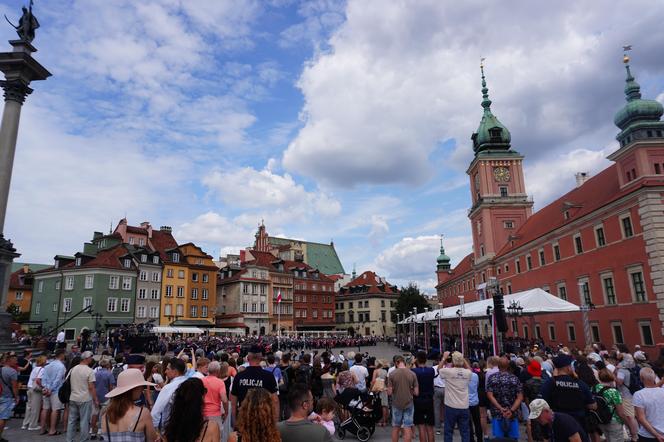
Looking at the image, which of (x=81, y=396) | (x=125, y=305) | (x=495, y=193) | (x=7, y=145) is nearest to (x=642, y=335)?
(x=81, y=396)

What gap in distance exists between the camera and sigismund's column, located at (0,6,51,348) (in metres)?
16.9

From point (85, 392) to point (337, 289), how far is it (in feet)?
280

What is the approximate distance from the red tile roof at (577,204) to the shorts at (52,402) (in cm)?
3032

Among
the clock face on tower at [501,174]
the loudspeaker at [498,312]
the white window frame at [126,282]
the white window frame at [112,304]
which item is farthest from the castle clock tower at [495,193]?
the white window frame at [112,304]

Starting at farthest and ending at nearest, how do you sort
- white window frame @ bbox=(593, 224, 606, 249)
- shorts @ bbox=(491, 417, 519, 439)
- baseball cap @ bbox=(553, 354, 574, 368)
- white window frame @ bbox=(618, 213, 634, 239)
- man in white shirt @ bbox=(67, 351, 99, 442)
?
white window frame @ bbox=(593, 224, 606, 249), white window frame @ bbox=(618, 213, 634, 239), man in white shirt @ bbox=(67, 351, 99, 442), shorts @ bbox=(491, 417, 519, 439), baseball cap @ bbox=(553, 354, 574, 368)

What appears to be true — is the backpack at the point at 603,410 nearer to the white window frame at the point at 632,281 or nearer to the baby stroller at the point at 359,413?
the baby stroller at the point at 359,413

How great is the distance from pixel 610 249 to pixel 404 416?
27.0 m

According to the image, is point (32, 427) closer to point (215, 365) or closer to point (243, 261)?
point (215, 365)

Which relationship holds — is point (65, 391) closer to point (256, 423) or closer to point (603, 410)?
point (256, 423)

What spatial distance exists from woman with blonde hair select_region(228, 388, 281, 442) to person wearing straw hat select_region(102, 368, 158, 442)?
974mm

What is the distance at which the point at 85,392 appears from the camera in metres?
8.67

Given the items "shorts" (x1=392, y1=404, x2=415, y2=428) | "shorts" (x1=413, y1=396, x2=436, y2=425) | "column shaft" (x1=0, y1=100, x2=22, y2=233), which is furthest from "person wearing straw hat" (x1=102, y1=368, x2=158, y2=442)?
"column shaft" (x1=0, y1=100, x2=22, y2=233)

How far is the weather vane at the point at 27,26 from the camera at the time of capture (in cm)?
1888

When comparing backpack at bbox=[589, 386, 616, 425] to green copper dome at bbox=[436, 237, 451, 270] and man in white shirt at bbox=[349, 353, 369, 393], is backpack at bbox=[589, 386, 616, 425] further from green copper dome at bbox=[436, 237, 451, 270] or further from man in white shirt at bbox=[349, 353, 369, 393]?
green copper dome at bbox=[436, 237, 451, 270]
